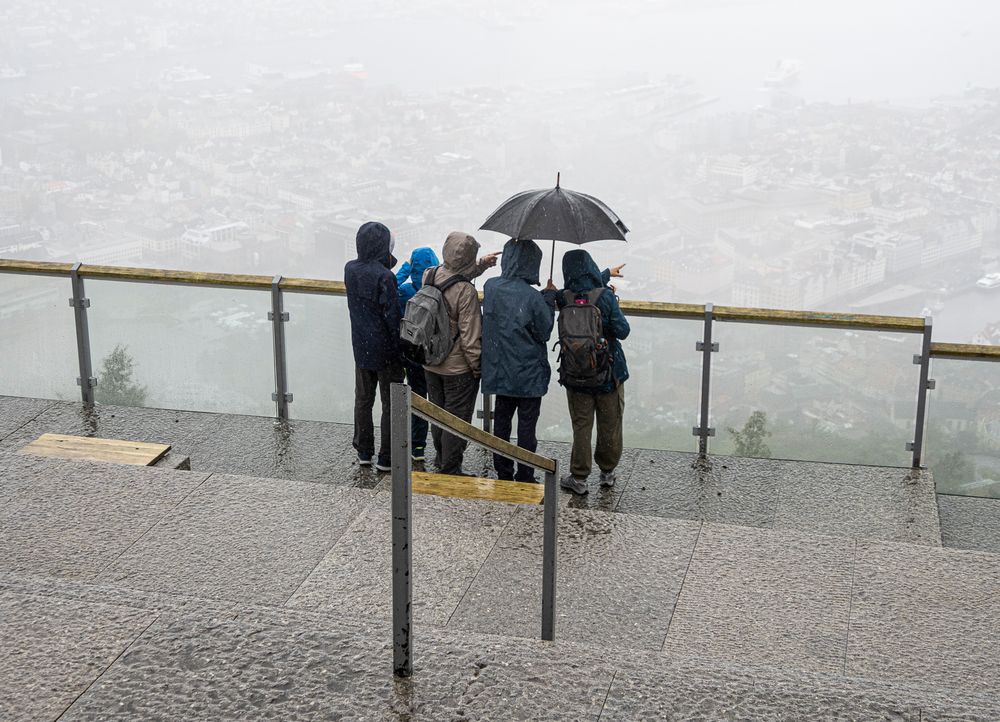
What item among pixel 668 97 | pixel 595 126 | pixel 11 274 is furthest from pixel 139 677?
pixel 668 97

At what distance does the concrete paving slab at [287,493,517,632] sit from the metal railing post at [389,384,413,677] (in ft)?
3.39

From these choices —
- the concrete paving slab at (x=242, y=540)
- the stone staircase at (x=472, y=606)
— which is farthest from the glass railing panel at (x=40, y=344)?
the concrete paving slab at (x=242, y=540)

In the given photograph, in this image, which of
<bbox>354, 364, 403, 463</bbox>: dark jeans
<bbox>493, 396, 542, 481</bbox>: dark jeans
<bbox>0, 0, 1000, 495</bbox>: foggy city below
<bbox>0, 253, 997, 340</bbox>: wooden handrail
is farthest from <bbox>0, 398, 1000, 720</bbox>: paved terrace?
<bbox>0, 0, 1000, 495</bbox>: foggy city below

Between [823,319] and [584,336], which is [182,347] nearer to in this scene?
[584,336]

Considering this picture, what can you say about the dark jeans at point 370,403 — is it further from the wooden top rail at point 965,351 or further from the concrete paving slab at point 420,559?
the wooden top rail at point 965,351

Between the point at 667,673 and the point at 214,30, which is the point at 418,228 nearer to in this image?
the point at 214,30

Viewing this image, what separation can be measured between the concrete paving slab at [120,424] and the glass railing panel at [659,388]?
255 centimetres

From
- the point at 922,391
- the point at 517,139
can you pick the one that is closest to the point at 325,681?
the point at 922,391

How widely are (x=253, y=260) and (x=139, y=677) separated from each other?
88811 millimetres

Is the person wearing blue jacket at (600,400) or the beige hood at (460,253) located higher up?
the beige hood at (460,253)

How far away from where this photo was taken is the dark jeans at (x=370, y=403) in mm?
6863

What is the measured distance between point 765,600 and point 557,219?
2.47 m

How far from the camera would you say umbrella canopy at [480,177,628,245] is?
6227mm

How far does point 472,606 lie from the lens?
4590 mm
